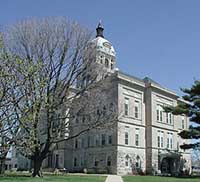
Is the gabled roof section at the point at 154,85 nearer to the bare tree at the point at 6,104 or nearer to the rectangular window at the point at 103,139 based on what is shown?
the rectangular window at the point at 103,139

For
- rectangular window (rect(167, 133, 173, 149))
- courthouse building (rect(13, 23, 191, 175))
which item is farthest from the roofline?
rectangular window (rect(167, 133, 173, 149))

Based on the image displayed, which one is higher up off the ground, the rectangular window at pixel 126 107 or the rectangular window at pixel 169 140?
the rectangular window at pixel 126 107

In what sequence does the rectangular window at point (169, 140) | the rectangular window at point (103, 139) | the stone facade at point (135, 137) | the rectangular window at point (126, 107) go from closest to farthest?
the stone facade at point (135, 137) → the rectangular window at point (126, 107) → the rectangular window at point (103, 139) → the rectangular window at point (169, 140)

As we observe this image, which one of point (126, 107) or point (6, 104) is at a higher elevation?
point (126, 107)

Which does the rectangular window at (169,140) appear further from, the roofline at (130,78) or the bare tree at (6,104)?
the bare tree at (6,104)

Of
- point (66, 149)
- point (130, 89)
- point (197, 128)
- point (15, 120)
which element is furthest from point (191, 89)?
point (15, 120)

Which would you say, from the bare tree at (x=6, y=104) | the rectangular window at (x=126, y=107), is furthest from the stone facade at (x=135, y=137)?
the bare tree at (x=6, y=104)

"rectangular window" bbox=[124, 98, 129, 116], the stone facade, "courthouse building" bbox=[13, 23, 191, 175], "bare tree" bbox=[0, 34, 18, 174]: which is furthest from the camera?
"rectangular window" bbox=[124, 98, 129, 116]

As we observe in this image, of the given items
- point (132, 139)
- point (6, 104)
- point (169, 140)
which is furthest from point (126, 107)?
point (6, 104)

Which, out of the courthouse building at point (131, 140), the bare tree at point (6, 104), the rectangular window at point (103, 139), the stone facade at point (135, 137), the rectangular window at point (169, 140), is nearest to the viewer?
the bare tree at point (6, 104)

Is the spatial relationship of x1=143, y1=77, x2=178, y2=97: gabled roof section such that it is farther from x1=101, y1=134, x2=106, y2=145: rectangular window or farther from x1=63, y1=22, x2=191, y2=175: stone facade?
x1=101, y1=134, x2=106, y2=145: rectangular window

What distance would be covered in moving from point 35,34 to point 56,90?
18.9 feet

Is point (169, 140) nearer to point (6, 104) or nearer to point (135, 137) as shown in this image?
point (135, 137)

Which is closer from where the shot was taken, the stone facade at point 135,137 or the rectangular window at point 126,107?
the stone facade at point 135,137
